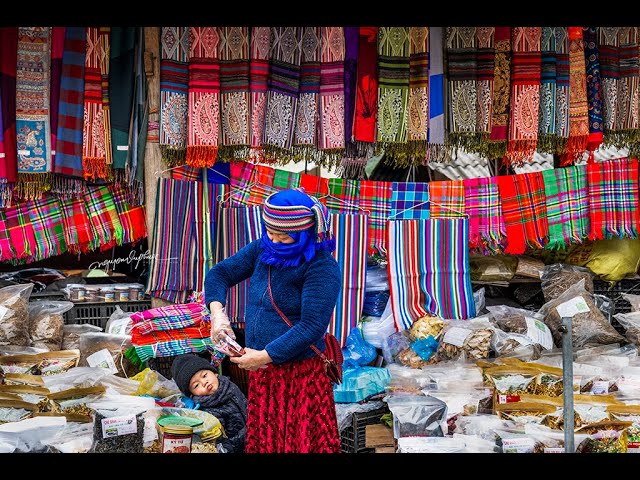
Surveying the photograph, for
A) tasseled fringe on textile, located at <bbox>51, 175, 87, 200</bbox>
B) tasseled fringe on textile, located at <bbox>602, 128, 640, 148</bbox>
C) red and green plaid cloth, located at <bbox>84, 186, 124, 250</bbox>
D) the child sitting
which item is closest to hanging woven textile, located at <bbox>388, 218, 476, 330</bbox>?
tasseled fringe on textile, located at <bbox>602, 128, 640, 148</bbox>

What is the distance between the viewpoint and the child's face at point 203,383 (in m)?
4.65

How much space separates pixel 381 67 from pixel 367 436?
2232 millimetres

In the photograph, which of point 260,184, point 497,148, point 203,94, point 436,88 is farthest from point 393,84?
point 203,94

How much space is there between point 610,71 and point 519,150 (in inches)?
31.1

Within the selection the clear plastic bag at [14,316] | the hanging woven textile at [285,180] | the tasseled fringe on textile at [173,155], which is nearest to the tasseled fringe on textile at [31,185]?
the clear plastic bag at [14,316]

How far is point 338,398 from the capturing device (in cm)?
495

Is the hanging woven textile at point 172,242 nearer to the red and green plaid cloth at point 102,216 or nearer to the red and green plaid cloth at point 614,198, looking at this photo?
the red and green plaid cloth at point 102,216

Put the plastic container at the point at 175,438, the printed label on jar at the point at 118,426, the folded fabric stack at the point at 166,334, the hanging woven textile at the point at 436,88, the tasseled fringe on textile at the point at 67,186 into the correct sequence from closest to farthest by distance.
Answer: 1. the printed label on jar at the point at 118,426
2. the plastic container at the point at 175,438
3. the folded fabric stack at the point at 166,334
4. the tasseled fringe on textile at the point at 67,186
5. the hanging woven textile at the point at 436,88

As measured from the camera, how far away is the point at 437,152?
567 cm

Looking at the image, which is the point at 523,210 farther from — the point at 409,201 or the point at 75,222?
the point at 75,222

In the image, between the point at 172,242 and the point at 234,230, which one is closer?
the point at 172,242

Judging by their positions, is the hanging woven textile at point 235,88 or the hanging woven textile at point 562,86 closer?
the hanging woven textile at point 235,88

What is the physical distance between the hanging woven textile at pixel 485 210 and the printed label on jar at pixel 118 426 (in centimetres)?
282

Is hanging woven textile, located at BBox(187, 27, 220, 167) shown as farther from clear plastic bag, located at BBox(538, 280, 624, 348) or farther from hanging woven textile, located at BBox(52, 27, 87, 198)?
clear plastic bag, located at BBox(538, 280, 624, 348)
